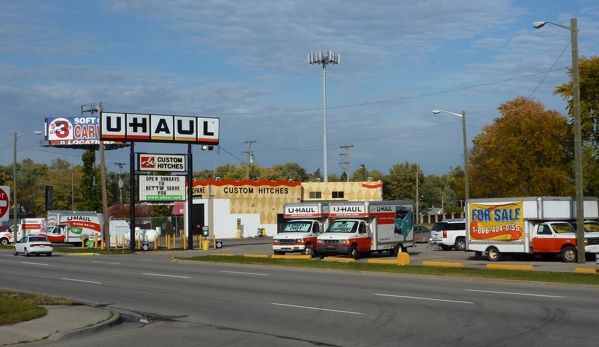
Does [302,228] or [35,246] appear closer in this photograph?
[302,228]

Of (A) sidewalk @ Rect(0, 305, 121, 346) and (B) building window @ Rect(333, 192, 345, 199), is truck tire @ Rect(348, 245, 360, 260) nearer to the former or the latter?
(A) sidewalk @ Rect(0, 305, 121, 346)

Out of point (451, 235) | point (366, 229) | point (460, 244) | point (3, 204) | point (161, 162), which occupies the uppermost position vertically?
point (161, 162)

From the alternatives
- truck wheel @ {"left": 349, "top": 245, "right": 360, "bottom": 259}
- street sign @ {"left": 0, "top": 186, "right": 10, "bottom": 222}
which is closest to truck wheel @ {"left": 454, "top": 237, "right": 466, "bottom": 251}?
truck wheel @ {"left": 349, "top": 245, "right": 360, "bottom": 259}

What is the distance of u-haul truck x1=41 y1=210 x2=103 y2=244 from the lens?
5691cm

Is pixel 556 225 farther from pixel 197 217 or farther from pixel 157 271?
pixel 197 217

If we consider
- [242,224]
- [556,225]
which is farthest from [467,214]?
[242,224]

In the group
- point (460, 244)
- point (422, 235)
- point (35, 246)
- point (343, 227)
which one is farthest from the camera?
point (422, 235)

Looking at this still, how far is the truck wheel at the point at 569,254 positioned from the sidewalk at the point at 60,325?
69.7 feet

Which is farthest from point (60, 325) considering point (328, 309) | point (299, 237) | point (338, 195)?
point (338, 195)

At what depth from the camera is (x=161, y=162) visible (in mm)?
46906

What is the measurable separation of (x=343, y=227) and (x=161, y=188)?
18974 millimetres

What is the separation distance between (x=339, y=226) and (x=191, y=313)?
19.5 m

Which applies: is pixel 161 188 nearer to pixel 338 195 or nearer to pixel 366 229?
pixel 366 229

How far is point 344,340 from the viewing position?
11.4 meters
